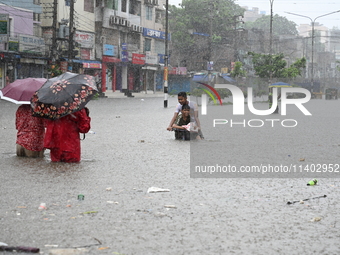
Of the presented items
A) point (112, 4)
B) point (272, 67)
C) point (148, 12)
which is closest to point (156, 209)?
point (272, 67)

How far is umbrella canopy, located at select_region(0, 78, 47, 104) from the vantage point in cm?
1041

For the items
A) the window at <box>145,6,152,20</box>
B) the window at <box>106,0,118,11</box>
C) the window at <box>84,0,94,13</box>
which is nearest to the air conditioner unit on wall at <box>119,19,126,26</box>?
the window at <box>106,0,118,11</box>

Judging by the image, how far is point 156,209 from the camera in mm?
6453

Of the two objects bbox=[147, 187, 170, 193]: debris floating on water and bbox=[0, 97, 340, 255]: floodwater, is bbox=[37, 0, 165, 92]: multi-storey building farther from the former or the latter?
bbox=[147, 187, 170, 193]: debris floating on water

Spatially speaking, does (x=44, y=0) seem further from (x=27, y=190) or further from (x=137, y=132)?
(x=27, y=190)

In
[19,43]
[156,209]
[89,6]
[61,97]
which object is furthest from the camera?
[89,6]

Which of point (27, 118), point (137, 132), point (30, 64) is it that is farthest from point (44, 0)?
point (27, 118)

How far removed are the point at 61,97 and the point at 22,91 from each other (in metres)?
0.95

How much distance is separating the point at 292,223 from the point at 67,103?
16.3ft

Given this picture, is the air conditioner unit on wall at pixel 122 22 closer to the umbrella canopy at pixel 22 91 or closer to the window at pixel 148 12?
the window at pixel 148 12

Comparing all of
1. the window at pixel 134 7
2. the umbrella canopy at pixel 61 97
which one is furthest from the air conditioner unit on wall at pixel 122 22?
the umbrella canopy at pixel 61 97

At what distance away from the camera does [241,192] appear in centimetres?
761

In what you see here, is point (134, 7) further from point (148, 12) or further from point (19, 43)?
point (19, 43)

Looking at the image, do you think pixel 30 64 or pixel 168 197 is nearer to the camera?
pixel 168 197
